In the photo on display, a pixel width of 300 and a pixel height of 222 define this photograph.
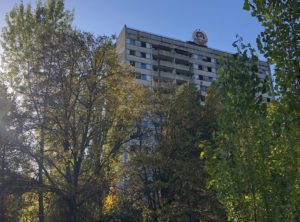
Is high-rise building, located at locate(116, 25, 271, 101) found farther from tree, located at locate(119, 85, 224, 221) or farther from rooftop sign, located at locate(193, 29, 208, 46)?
tree, located at locate(119, 85, 224, 221)

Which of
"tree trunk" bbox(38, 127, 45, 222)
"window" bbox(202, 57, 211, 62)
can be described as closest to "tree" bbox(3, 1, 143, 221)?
"tree trunk" bbox(38, 127, 45, 222)

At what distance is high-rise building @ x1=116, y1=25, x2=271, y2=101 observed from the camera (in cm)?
6078

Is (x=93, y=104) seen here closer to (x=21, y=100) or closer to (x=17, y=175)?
(x=21, y=100)

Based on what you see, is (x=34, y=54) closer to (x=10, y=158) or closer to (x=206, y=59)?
(x=10, y=158)

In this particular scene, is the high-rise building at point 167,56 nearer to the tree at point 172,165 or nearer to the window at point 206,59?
the window at point 206,59

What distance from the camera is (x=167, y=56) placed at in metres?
64.1

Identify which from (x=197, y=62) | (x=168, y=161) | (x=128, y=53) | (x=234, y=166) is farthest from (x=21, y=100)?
(x=197, y=62)

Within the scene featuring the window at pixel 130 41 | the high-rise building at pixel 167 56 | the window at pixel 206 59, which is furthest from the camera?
the window at pixel 206 59

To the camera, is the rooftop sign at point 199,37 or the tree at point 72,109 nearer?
the tree at point 72,109

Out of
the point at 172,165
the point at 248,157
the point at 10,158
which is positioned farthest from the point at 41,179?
the point at 248,157

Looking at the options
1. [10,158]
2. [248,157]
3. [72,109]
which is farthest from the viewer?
[72,109]

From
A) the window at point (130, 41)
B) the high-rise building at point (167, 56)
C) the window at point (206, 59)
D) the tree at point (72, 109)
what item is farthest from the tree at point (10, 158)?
the window at point (206, 59)

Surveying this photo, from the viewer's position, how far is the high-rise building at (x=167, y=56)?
6078 centimetres

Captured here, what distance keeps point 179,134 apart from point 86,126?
554 cm
